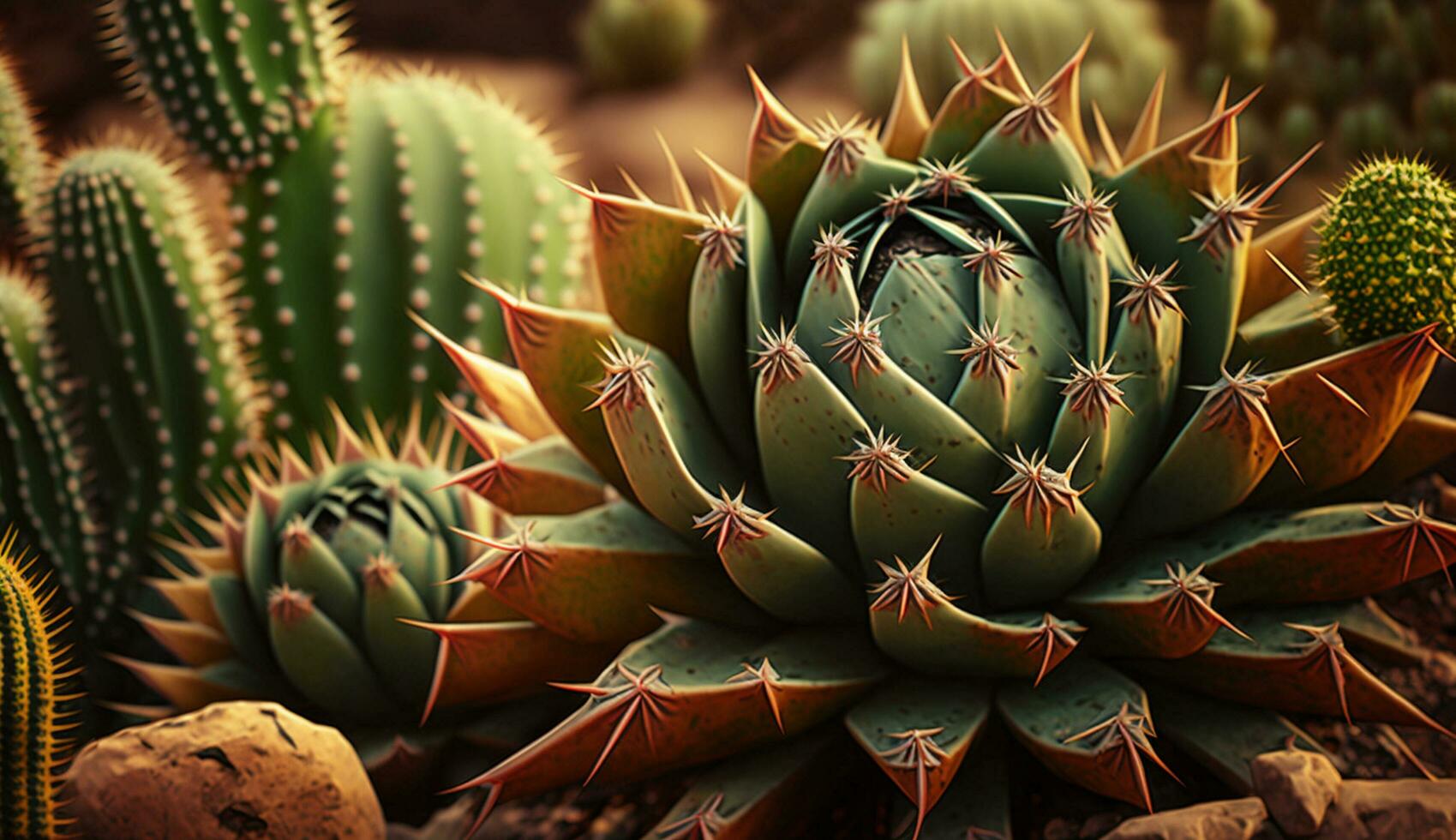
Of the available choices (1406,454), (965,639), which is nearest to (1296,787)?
(965,639)

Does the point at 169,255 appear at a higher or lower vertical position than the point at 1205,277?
higher

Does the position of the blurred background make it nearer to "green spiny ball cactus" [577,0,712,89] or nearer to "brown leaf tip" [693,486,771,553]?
"green spiny ball cactus" [577,0,712,89]

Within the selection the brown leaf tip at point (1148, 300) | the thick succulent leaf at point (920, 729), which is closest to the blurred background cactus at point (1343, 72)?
the brown leaf tip at point (1148, 300)

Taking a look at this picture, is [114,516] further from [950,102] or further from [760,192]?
[950,102]

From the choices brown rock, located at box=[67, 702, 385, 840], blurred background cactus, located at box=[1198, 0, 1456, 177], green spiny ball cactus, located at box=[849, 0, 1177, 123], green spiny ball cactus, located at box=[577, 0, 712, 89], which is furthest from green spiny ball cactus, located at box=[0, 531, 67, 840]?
green spiny ball cactus, located at box=[577, 0, 712, 89]

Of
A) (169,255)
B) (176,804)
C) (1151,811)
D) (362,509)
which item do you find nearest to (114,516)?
(169,255)

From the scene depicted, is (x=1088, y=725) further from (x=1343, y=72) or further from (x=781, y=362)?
(x=1343, y=72)
